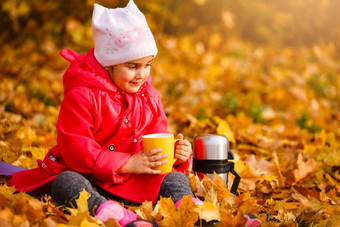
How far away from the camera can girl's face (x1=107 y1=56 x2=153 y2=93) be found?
210 centimetres

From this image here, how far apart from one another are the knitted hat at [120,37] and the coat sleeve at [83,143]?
0.72 ft

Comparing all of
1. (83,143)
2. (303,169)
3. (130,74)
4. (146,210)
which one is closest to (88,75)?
(130,74)

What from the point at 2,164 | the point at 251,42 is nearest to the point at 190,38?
the point at 251,42

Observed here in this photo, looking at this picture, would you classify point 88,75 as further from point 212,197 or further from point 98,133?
point 212,197

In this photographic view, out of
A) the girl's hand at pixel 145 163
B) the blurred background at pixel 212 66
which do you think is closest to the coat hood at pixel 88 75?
the girl's hand at pixel 145 163

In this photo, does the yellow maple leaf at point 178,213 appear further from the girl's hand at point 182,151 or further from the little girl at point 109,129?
the girl's hand at point 182,151

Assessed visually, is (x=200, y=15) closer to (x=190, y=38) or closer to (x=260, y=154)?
(x=190, y=38)

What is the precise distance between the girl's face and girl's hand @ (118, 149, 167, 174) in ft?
1.23

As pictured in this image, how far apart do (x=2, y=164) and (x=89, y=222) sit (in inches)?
45.9

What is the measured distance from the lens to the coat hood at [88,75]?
2104 millimetres

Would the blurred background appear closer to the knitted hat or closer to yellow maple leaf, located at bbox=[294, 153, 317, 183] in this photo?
yellow maple leaf, located at bbox=[294, 153, 317, 183]

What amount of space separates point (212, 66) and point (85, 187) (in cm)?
461

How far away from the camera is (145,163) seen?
2.01m

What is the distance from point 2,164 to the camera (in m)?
2.55
